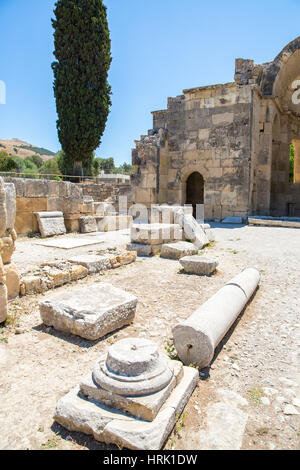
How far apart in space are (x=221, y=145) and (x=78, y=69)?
15.7 meters

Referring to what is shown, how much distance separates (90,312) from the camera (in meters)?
3.22

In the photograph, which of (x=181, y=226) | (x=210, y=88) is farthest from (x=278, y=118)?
(x=181, y=226)

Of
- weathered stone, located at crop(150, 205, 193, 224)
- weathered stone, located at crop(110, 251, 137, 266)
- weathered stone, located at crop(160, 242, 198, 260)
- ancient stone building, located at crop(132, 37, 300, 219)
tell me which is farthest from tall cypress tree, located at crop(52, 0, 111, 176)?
weathered stone, located at crop(110, 251, 137, 266)

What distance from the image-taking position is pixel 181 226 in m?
7.80

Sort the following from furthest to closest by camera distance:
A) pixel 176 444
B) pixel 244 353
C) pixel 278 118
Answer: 1. pixel 278 118
2. pixel 244 353
3. pixel 176 444

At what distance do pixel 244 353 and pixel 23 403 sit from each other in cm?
197

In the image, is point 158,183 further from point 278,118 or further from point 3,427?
point 3,427

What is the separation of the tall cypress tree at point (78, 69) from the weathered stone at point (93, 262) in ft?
61.5

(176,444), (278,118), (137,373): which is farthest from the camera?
(278,118)

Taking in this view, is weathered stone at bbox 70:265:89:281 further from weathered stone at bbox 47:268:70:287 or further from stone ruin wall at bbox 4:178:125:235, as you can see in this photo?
stone ruin wall at bbox 4:178:125:235

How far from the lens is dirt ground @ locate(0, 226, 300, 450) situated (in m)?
2.03

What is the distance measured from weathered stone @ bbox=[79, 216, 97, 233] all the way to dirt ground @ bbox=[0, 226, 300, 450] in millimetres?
3394

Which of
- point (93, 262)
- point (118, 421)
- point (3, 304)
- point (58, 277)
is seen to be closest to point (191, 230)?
point (93, 262)

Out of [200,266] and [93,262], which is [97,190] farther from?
[200,266]
